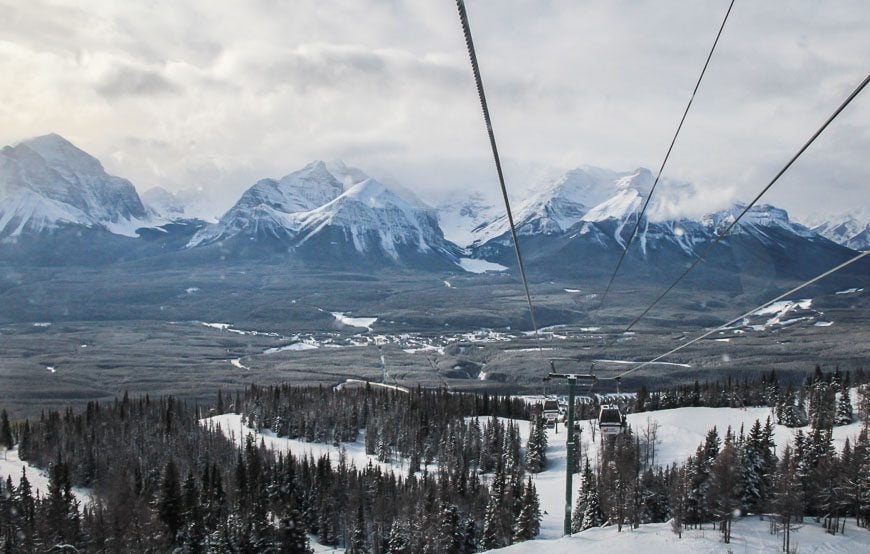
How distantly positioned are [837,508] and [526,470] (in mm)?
51922

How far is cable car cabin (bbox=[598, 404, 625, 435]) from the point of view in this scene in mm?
37194

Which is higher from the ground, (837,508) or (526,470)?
(837,508)

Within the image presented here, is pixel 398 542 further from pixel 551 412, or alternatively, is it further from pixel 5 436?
pixel 5 436

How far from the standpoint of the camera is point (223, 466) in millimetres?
106000

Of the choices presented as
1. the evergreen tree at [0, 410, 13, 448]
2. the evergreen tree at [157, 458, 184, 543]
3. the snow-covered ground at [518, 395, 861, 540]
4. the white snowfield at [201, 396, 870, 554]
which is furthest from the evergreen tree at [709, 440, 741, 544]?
the evergreen tree at [0, 410, 13, 448]

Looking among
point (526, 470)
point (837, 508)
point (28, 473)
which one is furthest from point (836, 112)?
point (28, 473)

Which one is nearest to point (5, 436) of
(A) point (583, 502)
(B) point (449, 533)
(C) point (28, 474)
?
→ (C) point (28, 474)

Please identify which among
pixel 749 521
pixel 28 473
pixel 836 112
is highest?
pixel 836 112

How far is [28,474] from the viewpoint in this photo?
104m

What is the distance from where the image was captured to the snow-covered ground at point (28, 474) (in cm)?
9644

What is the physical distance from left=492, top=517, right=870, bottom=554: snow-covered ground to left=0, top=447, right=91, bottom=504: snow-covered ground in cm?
7339

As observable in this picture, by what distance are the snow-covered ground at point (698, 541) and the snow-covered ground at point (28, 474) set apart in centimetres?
7339

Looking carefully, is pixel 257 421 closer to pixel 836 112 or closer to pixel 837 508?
pixel 837 508

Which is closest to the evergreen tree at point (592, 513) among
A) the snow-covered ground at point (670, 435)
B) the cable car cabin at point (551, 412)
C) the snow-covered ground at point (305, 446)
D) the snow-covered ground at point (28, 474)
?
the snow-covered ground at point (670, 435)
